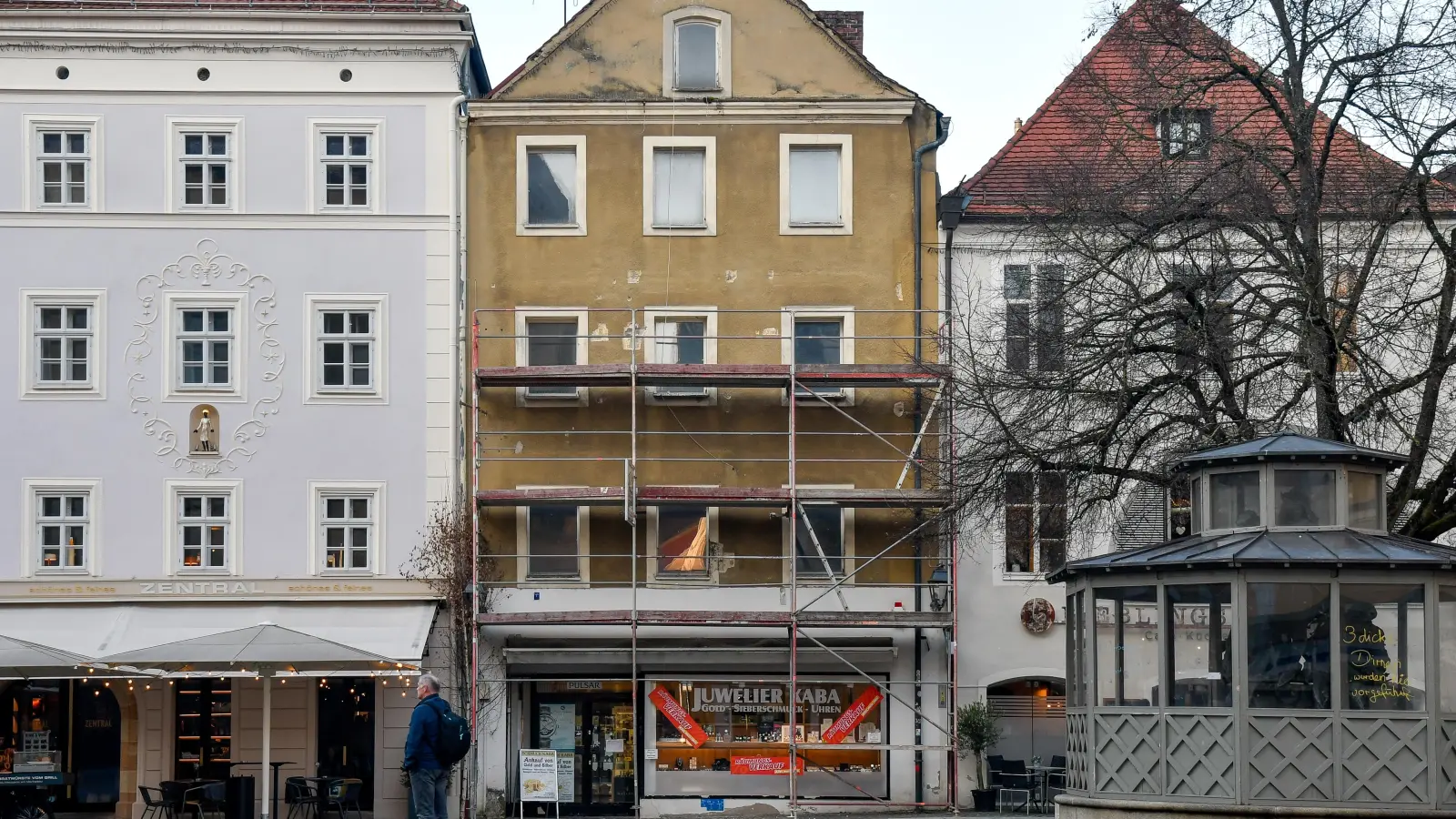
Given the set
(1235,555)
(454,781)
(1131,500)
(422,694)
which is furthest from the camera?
(454,781)

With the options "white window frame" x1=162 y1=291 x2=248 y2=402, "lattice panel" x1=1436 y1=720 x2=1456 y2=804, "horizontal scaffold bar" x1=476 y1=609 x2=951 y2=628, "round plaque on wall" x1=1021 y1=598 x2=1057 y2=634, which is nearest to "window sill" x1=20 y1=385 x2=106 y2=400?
"white window frame" x1=162 y1=291 x2=248 y2=402

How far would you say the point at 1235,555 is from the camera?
65.7ft

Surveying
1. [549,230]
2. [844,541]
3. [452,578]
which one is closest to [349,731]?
[452,578]

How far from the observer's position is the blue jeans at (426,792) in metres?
18.0

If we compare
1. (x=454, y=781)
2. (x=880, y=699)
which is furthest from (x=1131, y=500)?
(x=454, y=781)

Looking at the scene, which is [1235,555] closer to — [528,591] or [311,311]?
[528,591]

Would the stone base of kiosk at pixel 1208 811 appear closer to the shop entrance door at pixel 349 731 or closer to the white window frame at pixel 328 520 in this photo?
the white window frame at pixel 328 520

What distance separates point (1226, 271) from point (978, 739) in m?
9.84

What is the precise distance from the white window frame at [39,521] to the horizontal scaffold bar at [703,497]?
19.4 ft

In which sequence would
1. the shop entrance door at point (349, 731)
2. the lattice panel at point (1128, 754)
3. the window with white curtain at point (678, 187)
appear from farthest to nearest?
the window with white curtain at point (678, 187)
the shop entrance door at point (349, 731)
the lattice panel at point (1128, 754)

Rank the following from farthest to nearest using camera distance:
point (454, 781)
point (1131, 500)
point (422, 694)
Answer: point (454, 781)
point (1131, 500)
point (422, 694)

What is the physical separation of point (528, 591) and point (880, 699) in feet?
18.7

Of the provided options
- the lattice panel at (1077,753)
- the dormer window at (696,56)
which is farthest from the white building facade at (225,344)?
the lattice panel at (1077,753)

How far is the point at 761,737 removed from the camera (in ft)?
108
